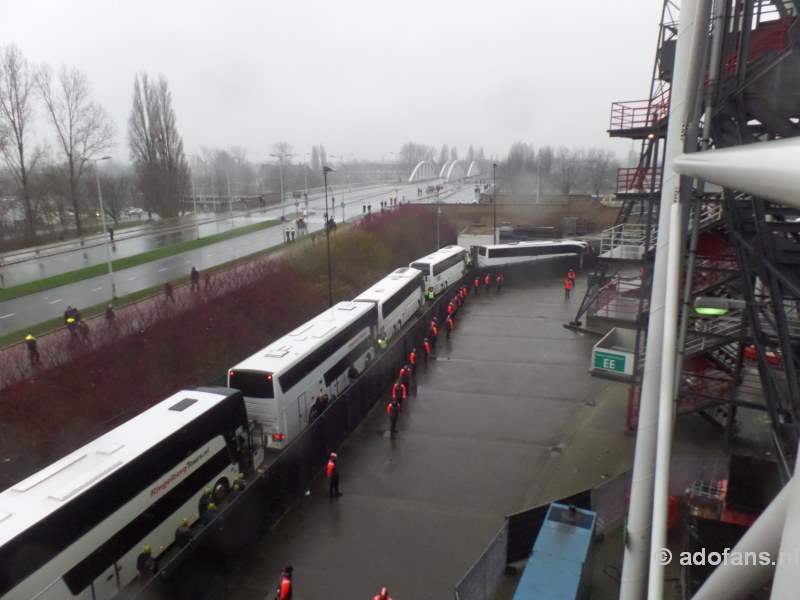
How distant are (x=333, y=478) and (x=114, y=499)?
4.54 m

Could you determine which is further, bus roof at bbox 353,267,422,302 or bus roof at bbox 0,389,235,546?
bus roof at bbox 353,267,422,302

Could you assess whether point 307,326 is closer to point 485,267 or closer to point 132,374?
point 132,374

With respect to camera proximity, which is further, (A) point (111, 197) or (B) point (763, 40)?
(A) point (111, 197)

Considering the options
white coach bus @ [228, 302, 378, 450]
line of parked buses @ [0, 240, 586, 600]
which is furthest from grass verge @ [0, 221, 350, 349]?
line of parked buses @ [0, 240, 586, 600]

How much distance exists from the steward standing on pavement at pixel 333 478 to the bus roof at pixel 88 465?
2.83 m

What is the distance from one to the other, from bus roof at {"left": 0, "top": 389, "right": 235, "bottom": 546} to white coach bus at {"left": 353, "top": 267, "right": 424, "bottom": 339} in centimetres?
1067

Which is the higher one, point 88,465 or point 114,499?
point 88,465

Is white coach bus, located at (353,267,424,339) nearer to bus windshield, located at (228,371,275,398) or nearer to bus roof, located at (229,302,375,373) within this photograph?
bus roof, located at (229,302,375,373)

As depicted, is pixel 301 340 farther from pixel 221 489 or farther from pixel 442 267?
pixel 442 267

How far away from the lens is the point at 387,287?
24328mm

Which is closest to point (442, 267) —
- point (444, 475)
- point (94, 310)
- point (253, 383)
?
point (94, 310)

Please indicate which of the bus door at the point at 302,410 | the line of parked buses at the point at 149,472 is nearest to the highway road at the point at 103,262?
the line of parked buses at the point at 149,472

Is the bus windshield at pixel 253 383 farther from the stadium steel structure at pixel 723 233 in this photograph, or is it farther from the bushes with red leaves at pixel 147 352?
the stadium steel structure at pixel 723 233

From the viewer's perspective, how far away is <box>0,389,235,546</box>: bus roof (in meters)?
8.14
